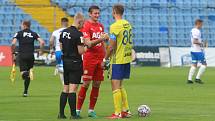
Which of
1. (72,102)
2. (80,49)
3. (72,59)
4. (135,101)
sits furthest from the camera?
(135,101)

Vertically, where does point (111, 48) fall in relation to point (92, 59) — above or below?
above

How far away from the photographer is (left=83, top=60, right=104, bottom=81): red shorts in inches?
554

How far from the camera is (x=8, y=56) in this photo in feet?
A: 128

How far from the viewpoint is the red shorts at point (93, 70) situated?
14.1 meters

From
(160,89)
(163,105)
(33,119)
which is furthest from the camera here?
(160,89)

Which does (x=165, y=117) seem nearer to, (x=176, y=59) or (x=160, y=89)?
(x=160, y=89)

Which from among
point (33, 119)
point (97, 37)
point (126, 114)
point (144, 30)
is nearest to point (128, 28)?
point (97, 37)

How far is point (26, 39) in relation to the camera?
2028 centimetres

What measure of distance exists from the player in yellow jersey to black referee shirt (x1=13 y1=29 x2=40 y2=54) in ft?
23.2

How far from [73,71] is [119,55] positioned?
3.39ft

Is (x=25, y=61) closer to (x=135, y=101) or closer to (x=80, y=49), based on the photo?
(x=135, y=101)

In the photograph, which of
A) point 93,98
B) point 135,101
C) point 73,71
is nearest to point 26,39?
point 135,101

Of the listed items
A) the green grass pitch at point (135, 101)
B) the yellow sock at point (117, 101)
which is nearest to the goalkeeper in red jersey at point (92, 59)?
the green grass pitch at point (135, 101)

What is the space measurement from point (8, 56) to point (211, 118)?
26948mm
